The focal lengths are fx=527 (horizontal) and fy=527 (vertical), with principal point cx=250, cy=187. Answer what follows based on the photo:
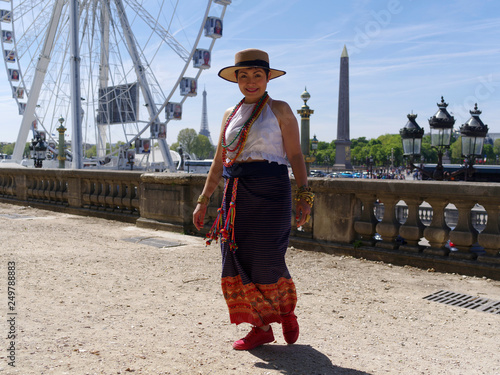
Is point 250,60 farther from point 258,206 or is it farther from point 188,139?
point 188,139

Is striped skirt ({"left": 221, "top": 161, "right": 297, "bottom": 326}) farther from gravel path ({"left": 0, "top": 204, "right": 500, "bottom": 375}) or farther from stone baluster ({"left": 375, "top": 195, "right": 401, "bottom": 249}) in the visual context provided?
stone baluster ({"left": 375, "top": 195, "right": 401, "bottom": 249})

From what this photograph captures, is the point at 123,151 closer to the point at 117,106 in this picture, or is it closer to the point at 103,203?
the point at 117,106

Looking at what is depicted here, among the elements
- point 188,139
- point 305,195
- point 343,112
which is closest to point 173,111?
point 305,195

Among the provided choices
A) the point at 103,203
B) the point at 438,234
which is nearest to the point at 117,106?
the point at 103,203

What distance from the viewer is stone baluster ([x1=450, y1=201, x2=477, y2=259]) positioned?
16.4 ft

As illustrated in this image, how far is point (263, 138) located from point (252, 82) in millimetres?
353

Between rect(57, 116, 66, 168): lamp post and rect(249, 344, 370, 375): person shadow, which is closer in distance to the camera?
rect(249, 344, 370, 375): person shadow

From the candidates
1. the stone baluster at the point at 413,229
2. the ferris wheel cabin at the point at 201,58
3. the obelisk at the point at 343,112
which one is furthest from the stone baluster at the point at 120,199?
the obelisk at the point at 343,112

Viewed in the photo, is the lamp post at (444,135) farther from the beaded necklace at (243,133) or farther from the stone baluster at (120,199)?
the beaded necklace at (243,133)

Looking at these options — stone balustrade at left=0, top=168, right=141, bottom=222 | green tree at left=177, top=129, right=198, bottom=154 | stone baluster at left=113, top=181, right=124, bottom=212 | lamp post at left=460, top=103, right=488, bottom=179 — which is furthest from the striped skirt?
green tree at left=177, top=129, right=198, bottom=154

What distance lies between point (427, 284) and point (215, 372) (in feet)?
8.67

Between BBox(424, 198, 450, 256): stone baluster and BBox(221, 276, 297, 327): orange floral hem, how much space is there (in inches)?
104

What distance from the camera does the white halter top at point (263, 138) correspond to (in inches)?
120

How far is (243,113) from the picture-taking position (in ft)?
10.3
